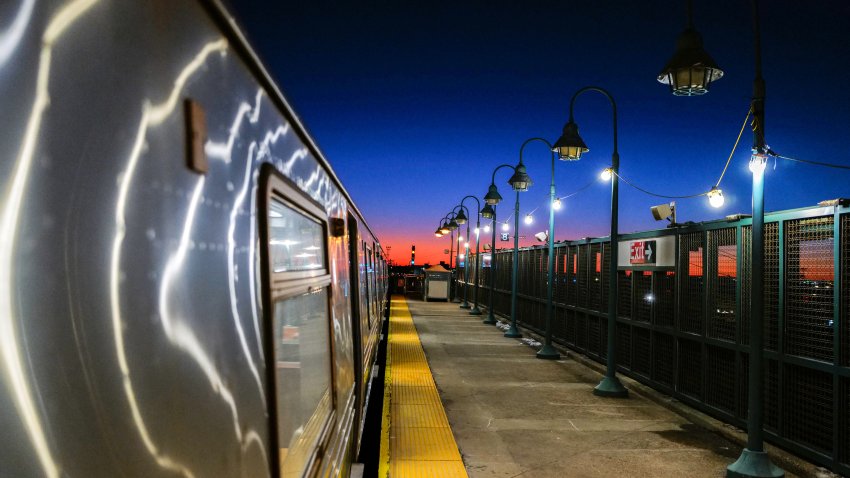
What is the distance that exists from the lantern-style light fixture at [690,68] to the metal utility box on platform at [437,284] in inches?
1140

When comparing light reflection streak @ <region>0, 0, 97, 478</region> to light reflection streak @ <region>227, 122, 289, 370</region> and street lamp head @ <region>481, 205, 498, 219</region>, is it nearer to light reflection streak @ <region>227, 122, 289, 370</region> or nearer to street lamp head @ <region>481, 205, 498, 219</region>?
light reflection streak @ <region>227, 122, 289, 370</region>

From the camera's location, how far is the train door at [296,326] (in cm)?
179

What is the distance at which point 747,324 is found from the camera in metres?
7.26

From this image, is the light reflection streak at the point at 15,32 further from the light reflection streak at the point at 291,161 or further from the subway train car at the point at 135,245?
the light reflection streak at the point at 291,161

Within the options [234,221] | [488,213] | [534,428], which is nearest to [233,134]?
[234,221]

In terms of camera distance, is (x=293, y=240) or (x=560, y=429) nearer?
(x=293, y=240)

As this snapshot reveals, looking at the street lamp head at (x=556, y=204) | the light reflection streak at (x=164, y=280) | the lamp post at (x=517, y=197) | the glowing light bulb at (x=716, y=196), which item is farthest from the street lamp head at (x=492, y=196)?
the light reflection streak at (x=164, y=280)

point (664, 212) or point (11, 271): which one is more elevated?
point (664, 212)

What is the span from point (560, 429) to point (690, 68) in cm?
434

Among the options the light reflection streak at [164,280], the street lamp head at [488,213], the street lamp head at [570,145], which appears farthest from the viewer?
the street lamp head at [488,213]

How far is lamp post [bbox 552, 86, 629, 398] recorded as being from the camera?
9.42 m

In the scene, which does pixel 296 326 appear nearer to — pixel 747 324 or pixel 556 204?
pixel 747 324

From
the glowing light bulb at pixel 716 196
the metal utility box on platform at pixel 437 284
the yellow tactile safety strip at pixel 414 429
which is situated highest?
the glowing light bulb at pixel 716 196

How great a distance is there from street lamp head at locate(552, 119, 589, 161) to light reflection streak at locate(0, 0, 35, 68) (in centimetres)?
1002
